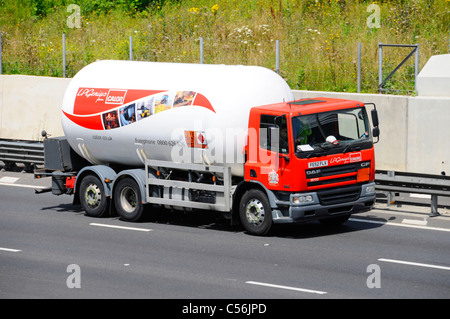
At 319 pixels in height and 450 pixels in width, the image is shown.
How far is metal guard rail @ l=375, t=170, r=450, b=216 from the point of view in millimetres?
17672

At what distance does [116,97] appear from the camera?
17.7 metres

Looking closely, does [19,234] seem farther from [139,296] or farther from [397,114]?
[397,114]

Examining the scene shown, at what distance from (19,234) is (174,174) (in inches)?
121

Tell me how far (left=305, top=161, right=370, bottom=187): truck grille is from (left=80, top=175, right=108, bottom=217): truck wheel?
4.62 m

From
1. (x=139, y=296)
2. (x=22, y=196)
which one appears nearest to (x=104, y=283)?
(x=139, y=296)

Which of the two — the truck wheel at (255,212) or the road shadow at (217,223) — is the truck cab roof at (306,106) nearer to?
the truck wheel at (255,212)

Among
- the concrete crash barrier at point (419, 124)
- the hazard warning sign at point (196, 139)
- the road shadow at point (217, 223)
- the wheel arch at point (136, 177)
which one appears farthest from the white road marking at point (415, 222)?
the wheel arch at point (136, 177)

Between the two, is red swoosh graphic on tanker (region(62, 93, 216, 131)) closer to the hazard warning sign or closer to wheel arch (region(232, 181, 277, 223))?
→ the hazard warning sign

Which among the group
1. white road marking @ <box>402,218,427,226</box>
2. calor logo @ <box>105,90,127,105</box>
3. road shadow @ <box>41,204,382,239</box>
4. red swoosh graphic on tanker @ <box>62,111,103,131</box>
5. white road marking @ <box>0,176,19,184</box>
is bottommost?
road shadow @ <box>41,204,382,239</box>

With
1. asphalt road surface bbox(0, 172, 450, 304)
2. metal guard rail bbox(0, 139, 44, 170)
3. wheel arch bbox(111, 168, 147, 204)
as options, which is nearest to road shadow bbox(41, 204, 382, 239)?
asphalt road surface bbox(0, 172, 450, 304)

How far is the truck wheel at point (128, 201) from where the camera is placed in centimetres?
1778

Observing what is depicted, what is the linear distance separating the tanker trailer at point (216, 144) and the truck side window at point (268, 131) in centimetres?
2

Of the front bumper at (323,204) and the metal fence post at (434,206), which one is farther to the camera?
the metal fence post at (434,206)

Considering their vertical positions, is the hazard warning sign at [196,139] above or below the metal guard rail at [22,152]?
above
